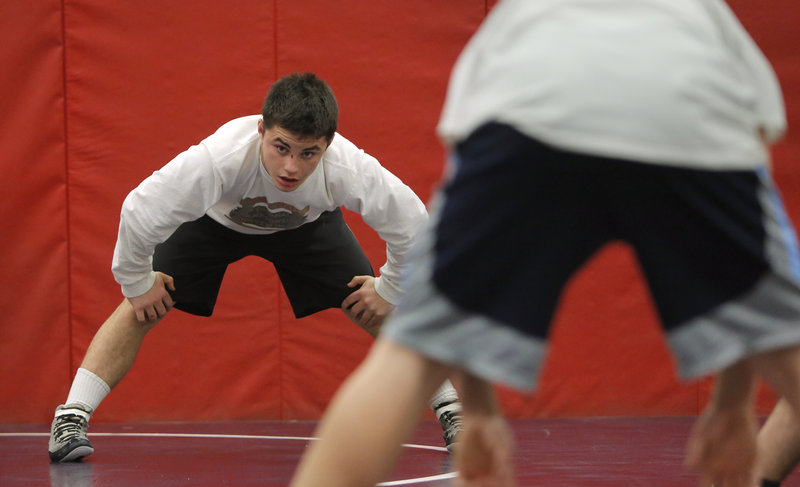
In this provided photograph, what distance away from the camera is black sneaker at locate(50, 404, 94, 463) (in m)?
3.26

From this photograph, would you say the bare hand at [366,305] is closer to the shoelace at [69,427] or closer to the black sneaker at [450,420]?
the black sneaker at [450,420]

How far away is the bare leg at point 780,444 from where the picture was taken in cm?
209

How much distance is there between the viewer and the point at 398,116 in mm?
5062

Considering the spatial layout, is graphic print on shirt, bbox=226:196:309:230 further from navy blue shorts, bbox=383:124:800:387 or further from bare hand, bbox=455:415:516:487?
navy blue shorts, bbox=383:124:800:387

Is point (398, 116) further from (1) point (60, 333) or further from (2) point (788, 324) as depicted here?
→ (2) point (788, 324)

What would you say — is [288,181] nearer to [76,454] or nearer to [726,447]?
[76,454]

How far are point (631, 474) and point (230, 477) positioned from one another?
122 centimetres

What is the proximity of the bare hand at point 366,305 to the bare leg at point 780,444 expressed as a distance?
157cm

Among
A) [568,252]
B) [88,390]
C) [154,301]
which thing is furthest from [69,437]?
[568,252]

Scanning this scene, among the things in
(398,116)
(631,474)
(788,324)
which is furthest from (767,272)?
(398,116)

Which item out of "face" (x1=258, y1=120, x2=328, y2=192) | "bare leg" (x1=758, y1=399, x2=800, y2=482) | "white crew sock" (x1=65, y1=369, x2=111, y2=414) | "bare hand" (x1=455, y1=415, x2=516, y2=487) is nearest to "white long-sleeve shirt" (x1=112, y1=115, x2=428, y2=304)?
"face" (x1=258, y1=120, x2=328, y2=192)

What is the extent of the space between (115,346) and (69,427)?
0.99ft

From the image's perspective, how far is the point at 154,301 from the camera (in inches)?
131

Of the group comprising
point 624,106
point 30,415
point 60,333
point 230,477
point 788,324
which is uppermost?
point 624,106
